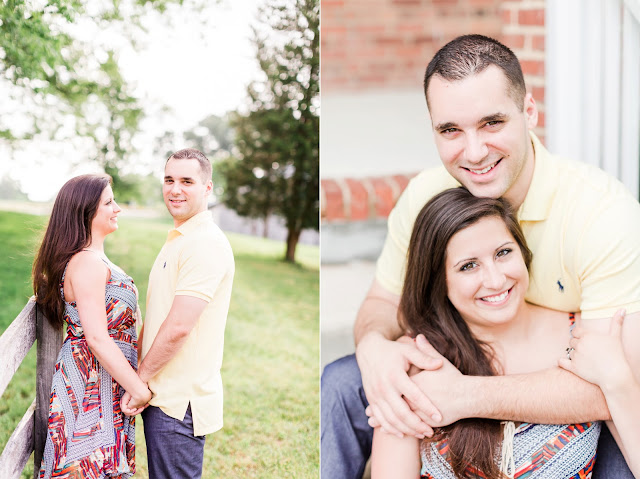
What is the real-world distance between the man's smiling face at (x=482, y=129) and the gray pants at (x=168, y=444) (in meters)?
1.16

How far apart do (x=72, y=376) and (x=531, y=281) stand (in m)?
1.48

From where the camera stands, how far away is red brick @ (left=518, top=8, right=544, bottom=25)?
2908mm

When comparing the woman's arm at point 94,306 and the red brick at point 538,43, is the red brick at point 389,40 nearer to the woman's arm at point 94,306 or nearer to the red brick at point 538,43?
the red brick at point 538,43

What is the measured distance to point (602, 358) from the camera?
196cm

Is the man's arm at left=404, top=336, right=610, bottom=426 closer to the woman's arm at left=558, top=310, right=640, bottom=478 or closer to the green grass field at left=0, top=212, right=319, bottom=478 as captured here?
the woman's arm at left=558, top=310, right=640, bottom=478

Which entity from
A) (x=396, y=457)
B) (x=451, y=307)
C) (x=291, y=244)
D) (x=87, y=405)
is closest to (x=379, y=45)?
(x=291, y=244)

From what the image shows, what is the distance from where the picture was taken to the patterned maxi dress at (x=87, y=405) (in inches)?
77.1

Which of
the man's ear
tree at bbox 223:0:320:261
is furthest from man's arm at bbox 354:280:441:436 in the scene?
the man's ear

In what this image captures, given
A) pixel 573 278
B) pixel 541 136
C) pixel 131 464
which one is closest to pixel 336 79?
pixel 541 136

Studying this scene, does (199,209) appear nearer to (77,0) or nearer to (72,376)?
(72,376)

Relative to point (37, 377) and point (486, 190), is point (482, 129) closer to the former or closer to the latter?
point (486, 190)

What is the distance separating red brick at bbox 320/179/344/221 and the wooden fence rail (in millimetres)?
1932

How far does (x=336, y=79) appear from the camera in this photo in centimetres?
502

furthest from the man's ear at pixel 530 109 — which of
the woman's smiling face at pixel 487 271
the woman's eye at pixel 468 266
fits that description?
the woman's eye at pixel 468 266
